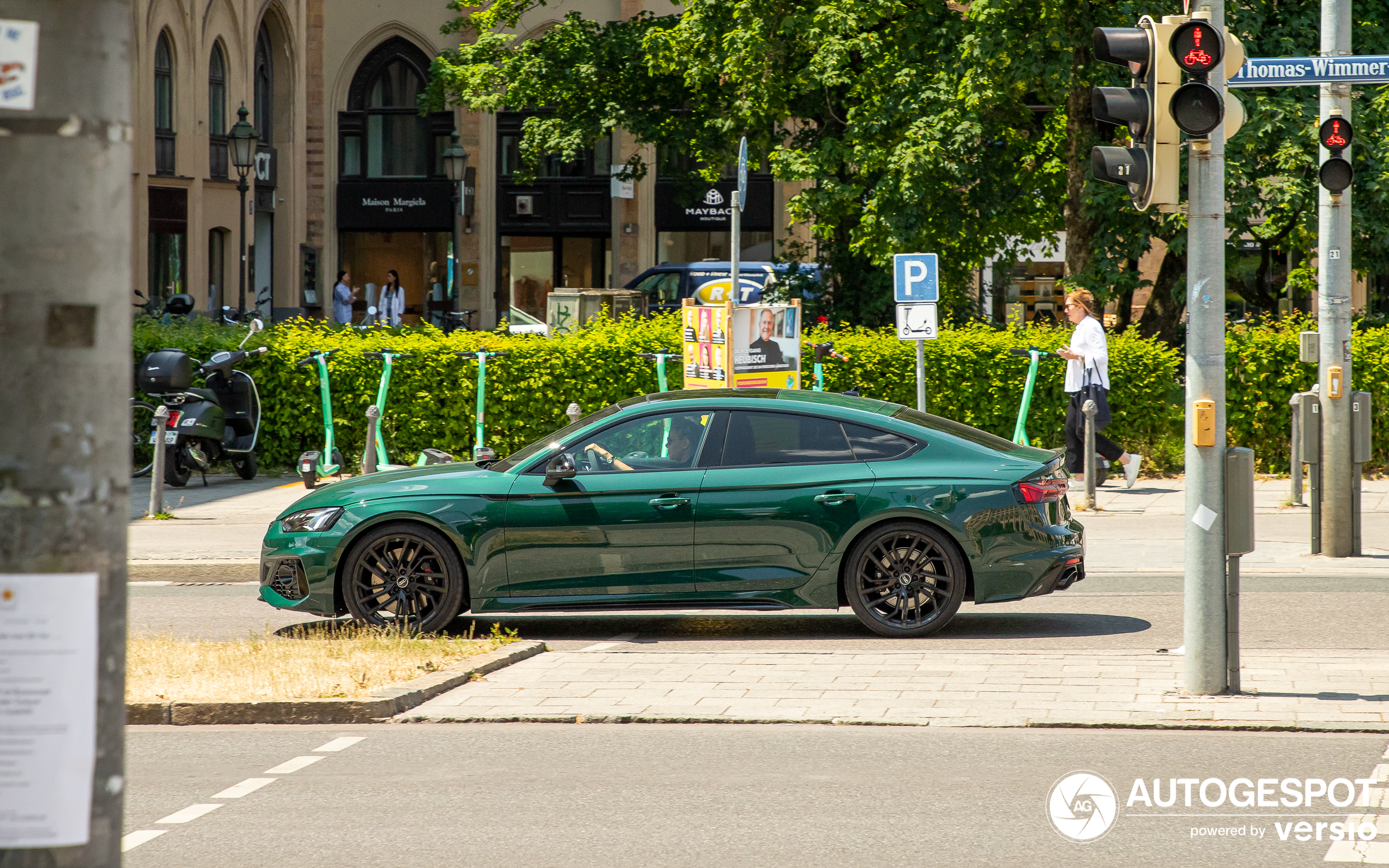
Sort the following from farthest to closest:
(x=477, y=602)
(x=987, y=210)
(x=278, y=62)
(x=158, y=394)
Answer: (x=278, y=62) < (x=987, y=210) < (x=158, y=394) < (x=477, y=602)

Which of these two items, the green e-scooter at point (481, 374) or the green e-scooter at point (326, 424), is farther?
the green e-scooter at point (481, 374)

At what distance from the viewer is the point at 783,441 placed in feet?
31.4

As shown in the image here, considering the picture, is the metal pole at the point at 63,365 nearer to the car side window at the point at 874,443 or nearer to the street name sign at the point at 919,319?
the car side window at the point at 874,443

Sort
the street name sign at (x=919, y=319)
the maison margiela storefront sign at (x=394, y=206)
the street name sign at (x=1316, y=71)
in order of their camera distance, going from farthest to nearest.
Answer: the maison margiela storefront sign at (x=394, y=206) → the street name sign at (x=919, y=319) → the street name sign at (x=1316, y=71)

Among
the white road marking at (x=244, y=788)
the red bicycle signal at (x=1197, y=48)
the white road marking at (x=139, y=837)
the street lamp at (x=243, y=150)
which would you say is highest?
the street lamp at (x=243, y=150)

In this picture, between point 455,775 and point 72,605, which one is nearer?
point 72,605

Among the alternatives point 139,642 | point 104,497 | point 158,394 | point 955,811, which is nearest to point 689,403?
point 139,642

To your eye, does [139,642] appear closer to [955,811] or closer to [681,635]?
[681,635]

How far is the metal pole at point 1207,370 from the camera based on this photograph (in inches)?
276

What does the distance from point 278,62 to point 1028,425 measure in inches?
1331

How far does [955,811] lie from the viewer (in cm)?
568

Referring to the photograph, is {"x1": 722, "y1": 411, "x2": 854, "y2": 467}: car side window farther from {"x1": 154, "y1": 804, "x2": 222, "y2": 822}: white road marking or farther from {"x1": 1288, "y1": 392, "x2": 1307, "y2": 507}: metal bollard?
{"x1": 1288, "y1": 392, "x2": 1307, "y2": 507}: metal bollard

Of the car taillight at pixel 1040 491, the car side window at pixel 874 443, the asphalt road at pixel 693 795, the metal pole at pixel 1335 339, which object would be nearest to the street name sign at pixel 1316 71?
the metal pole at pixel 1335 339
